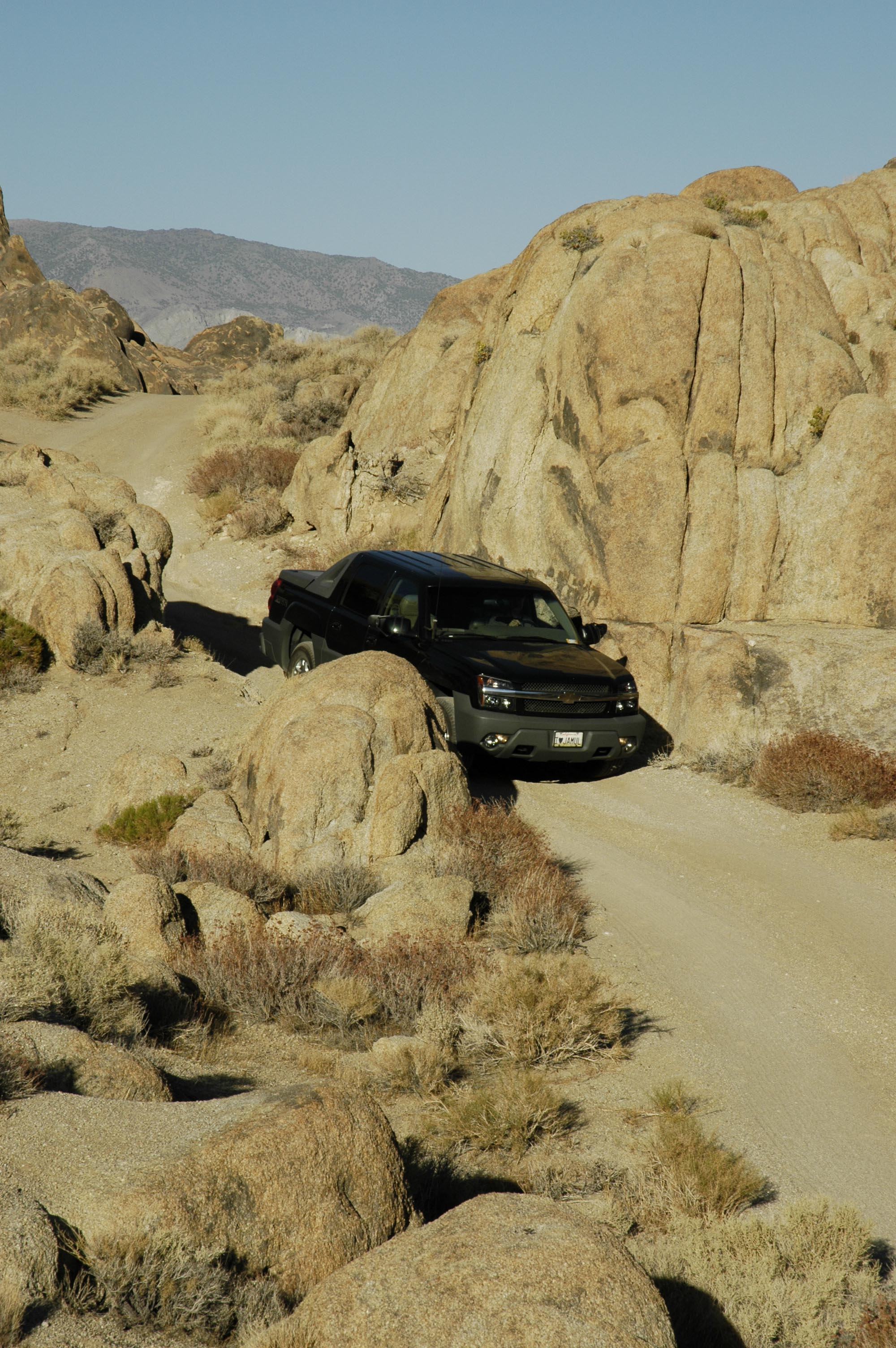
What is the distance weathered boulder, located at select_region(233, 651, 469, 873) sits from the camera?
8039 millimetres

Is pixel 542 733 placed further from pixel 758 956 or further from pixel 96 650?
pixel 96 650

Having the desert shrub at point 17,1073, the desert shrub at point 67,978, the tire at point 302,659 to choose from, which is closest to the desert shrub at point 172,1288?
the desert shrub at point 17,1073

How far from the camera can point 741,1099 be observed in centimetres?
512

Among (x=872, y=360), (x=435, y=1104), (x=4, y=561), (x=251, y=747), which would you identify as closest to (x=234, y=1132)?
(x=435, y=1104)

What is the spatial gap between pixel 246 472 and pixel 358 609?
16.1 meters

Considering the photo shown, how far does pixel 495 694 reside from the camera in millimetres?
9633

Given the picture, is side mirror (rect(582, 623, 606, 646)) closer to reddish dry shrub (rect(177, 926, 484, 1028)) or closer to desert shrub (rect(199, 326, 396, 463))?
reddish dry shrub (rect(177, 926, 484, 1028))

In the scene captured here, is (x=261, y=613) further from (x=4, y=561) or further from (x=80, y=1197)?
(x=80, y=1197)

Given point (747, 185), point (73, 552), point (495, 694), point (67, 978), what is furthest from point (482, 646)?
point (747, 185)

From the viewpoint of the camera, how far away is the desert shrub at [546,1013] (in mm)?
5492

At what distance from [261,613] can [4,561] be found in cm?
737

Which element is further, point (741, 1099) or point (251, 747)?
point (251, 747)

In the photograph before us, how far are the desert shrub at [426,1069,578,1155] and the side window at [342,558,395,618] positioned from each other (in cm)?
693

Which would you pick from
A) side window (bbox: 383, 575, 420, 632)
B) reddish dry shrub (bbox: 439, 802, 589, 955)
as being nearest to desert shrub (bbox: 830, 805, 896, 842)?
reddish dry shrub (bbox: 439, 802, 589, 955)
